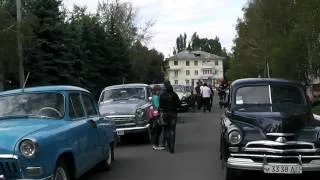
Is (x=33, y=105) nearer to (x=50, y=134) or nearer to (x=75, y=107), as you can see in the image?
(x=75, y=107)

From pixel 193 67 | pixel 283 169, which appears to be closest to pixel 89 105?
pixel 283 169

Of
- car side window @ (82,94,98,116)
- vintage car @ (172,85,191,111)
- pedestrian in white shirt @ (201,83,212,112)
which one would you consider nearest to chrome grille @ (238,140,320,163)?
car side window @ (82,94,98,116)

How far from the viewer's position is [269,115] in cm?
1000

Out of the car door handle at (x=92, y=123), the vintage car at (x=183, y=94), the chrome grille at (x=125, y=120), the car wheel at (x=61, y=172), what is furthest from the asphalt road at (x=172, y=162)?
the vintage car at (x=183, y=94)

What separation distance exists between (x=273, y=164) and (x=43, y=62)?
26.5m

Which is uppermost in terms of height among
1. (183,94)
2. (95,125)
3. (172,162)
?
(95,125)

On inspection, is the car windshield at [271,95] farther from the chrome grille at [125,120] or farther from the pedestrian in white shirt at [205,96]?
the pedestrian in white shirt at [205,96]

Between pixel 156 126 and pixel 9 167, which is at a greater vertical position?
pixel 9 167

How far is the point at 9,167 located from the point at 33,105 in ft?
6.40

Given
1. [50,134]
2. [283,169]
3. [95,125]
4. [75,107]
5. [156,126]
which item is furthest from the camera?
[156,126]

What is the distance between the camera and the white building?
169500 mm

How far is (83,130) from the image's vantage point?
9.81 metres

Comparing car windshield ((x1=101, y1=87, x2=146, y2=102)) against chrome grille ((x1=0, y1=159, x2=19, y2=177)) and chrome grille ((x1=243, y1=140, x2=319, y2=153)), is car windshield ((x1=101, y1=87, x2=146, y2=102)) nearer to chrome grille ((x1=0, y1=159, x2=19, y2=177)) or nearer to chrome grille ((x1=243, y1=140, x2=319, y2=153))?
chrome grille ((x1=243, y1=140, x2=319, y2=153))

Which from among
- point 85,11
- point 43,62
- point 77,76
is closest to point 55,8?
point 43,62
